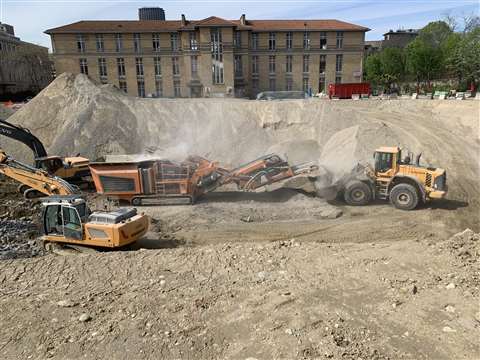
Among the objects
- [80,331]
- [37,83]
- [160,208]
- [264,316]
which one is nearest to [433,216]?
[264,316]

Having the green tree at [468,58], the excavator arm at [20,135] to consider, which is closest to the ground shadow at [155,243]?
the excavator arm at [20,135]

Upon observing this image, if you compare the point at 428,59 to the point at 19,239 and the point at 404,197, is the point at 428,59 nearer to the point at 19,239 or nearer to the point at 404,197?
the point at 404,197

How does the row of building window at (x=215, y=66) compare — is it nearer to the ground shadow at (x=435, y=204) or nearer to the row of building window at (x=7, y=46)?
the row of building window at (x=7, y=46)

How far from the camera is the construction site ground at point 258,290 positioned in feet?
19.2

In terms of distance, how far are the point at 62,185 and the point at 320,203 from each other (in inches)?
402

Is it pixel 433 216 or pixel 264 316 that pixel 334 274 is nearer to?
pixel 264 316

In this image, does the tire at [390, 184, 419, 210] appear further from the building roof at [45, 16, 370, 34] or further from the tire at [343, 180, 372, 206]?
the building roof at [45, 16, 370, 34]

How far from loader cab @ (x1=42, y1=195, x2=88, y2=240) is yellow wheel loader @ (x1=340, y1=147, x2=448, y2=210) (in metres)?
9.94

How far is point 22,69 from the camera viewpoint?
70688 millimetres

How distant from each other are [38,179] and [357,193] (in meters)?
12.8

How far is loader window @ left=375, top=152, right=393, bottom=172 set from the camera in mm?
14031

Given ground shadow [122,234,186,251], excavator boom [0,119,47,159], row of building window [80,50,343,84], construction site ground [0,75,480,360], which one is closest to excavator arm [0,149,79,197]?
construction site ground [0,75,480,360]

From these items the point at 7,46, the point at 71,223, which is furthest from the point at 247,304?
the point at 7,46

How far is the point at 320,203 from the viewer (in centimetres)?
1477
